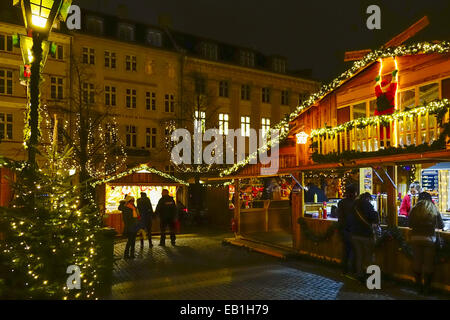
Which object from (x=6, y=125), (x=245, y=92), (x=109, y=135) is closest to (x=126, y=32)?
(x=109, y=135)

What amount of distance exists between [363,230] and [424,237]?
3.79ft

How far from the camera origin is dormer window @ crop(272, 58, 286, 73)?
38.5m

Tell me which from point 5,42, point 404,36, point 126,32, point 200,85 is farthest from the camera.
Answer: point 200,85

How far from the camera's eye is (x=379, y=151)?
934cm

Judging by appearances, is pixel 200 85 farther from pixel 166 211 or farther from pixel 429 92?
pixel 429 92

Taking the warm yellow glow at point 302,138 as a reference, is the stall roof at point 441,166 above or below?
below

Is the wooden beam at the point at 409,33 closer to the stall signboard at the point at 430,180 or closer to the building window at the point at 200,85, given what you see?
the stall signboard at the point at 430,180

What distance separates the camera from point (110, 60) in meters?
30.0

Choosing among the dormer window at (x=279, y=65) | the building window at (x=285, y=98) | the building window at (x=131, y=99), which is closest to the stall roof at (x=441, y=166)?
the building window at (x=131, y=99)

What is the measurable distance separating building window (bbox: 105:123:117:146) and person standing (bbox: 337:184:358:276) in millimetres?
22207

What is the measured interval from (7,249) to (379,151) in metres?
7.62

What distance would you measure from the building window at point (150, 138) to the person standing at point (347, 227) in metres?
23.7

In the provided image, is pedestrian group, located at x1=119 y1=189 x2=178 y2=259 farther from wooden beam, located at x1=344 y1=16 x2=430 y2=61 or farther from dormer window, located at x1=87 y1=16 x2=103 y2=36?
dormer window, located at x1=87 y1=16 x2=103 y2=36

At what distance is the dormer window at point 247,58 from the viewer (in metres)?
36.7
